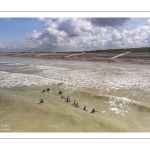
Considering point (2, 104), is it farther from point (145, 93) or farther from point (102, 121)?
point (145, 93)

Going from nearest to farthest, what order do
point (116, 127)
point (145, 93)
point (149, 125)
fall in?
point (116, 127) → point (149, 125) → point (145, 93)

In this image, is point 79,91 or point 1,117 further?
point 79,91

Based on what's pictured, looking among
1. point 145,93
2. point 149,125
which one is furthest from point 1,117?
point 145,93

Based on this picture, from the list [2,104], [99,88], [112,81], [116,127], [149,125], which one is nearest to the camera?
[116,127]
